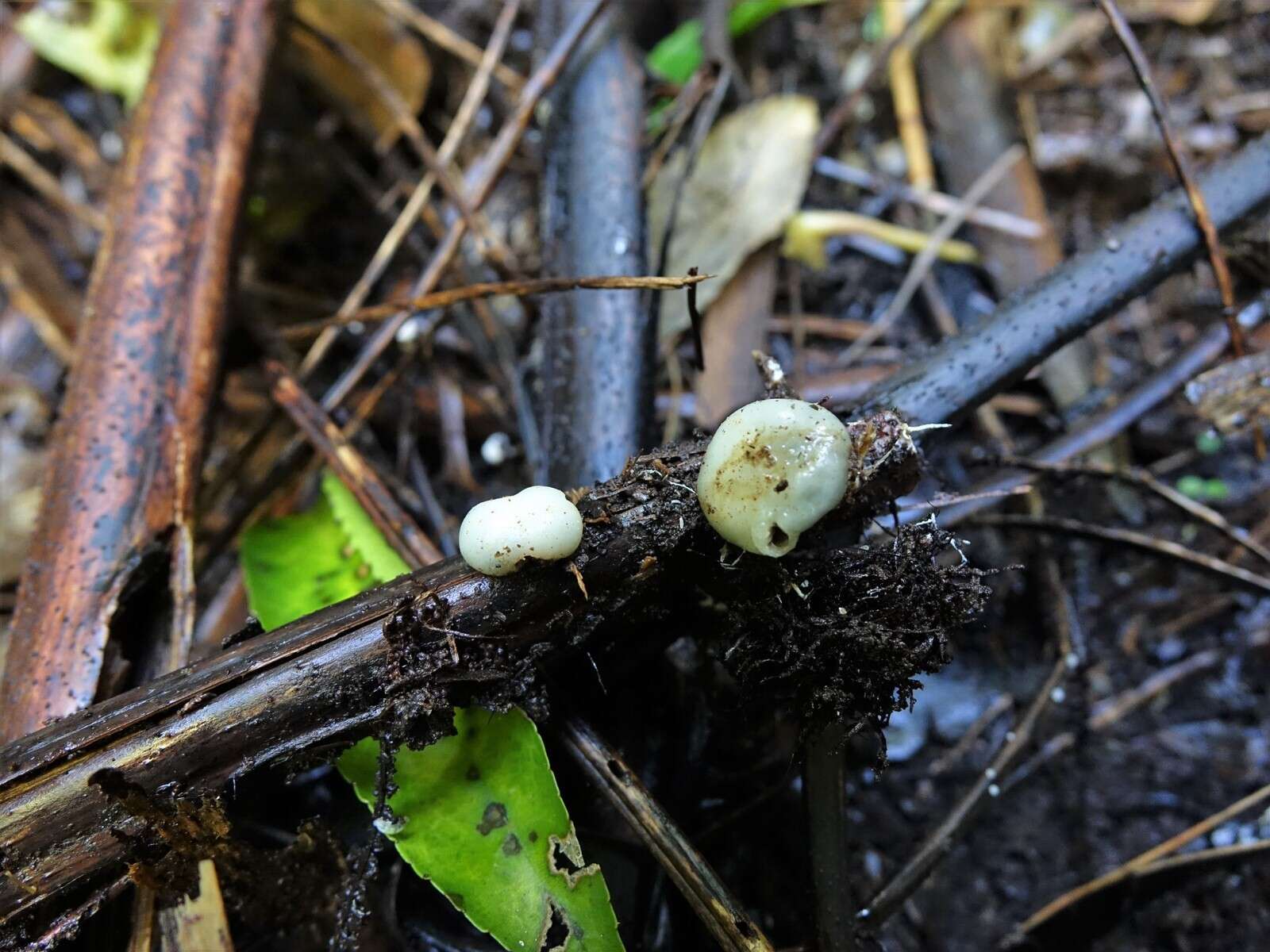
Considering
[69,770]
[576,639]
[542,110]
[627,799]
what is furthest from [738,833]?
[542,110]

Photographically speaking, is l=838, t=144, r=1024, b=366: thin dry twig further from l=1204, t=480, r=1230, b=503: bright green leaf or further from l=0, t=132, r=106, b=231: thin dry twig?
l=0, t=132, r=106, b=231: thin dry twig

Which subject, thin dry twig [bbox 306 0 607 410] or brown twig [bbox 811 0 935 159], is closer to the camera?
thin dry twig [bbox 306 0 607 410]

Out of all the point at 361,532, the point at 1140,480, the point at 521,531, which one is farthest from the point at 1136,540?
the point at 361,532

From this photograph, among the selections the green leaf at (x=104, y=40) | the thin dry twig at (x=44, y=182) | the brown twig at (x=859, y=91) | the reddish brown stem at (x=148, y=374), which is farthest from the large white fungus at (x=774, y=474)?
the green leaf at (x=104, y=40)

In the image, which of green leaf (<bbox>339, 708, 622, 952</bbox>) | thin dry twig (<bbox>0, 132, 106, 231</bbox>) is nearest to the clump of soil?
green leaf (<bbox>339, 708, 622, 952</bbox>)

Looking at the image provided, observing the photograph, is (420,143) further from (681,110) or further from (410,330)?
(681,110)

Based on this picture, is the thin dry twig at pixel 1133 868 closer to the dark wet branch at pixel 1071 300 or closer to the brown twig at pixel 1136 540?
the brown twig at pixel 1136 540
